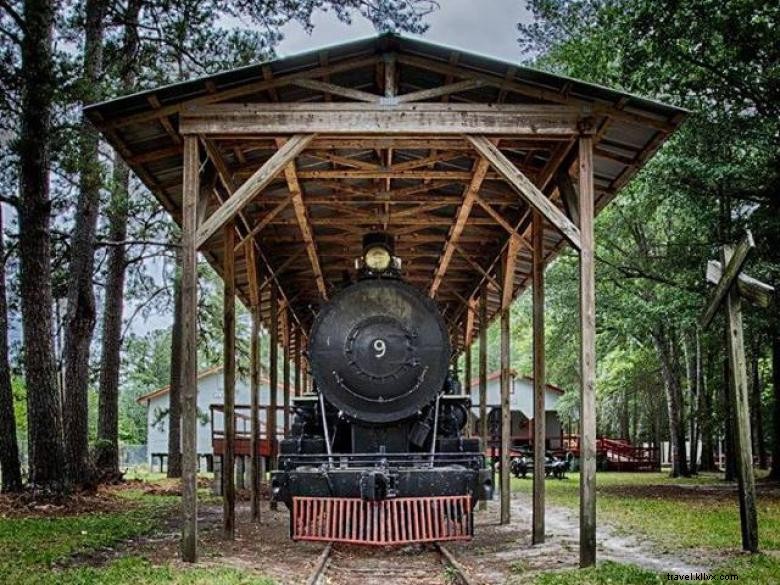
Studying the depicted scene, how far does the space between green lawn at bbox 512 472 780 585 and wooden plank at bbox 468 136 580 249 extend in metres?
3.04

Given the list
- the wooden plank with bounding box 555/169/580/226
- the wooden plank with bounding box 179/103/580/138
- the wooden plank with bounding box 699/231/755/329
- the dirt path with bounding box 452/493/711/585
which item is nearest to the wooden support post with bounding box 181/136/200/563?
the wooden plank with bounding box 179/103/580/138

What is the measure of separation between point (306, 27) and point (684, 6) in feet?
20.3

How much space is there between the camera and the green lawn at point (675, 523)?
781 cm

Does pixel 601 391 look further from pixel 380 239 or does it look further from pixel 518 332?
pixel 380 239

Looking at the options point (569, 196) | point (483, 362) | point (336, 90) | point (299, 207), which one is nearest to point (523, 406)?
point (483, 362)

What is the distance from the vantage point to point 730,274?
29.0 ft

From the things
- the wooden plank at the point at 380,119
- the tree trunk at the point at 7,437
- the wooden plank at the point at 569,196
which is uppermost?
the wooden plank at the point at 380,119

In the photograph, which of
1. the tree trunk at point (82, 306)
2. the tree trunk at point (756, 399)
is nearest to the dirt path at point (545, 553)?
the tree trunk at point (82, 306)

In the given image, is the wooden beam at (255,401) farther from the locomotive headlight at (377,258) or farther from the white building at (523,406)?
the white building at (523,406)

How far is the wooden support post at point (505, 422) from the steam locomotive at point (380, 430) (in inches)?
68.7

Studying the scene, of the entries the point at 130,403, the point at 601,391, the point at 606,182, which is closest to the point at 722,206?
the point at 606,182

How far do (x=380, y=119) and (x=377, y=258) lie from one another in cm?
245

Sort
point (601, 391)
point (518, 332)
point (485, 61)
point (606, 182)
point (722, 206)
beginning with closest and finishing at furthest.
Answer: point (485, 61)
point (606, 182)
point (722, 206)
point (601, 391)
point (518, 332)

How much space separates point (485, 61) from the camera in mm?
8906
